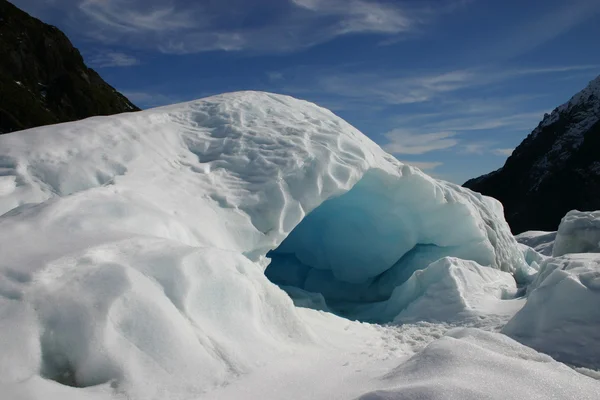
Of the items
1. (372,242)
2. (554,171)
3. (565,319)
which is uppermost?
(554,171)

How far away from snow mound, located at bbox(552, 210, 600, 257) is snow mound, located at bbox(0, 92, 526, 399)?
3.89ft

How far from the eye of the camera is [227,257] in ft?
12.2

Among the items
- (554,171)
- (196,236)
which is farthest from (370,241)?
(554,171)

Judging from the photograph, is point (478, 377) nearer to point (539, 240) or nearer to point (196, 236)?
point (196, 236)

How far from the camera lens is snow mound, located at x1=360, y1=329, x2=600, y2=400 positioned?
2.18 meters

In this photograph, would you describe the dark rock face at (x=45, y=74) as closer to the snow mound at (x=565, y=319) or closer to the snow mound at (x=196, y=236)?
the snow mound at (x=196, y=236)

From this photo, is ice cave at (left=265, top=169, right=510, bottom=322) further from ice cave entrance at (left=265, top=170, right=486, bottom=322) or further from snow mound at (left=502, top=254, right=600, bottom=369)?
snow mound at (left=502, top=254, right=600, bottom=369)

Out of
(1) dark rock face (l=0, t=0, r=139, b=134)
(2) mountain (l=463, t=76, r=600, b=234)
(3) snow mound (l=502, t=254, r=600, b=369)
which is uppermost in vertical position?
(1) dark rock face (l=0, t=0, r=139, b=134)

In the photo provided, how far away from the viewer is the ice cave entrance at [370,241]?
817 centimetres

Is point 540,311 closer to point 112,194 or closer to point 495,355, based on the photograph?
point 495,355

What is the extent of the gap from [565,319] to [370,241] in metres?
4.31

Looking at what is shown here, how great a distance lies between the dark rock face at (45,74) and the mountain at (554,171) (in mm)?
51869

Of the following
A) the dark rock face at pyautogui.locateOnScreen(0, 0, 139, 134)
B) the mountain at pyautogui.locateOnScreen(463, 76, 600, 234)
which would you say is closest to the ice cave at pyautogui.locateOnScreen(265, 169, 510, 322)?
the mountain at pyautogui.locateOnScreen(463, 76, 600, 234)

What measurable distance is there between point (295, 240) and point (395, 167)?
95.6 inches
